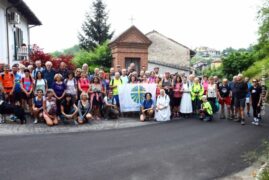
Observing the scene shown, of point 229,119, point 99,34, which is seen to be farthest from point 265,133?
point 99,34

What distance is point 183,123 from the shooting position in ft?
42.6

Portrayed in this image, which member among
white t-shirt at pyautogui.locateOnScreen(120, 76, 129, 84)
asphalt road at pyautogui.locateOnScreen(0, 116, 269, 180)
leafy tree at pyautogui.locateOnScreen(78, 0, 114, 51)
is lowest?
asphalt road at pyautogui.locateOnScreen(0, 116, 269, 180)

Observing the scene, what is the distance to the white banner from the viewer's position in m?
14.3

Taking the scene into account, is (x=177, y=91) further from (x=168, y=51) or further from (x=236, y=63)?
(x=236, y=63)

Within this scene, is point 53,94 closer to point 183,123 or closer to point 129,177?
point 183,123

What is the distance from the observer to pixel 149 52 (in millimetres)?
42844

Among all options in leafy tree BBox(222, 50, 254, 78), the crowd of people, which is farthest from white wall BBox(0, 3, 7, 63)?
leafy tree BBox(222, 50, 254, 78)

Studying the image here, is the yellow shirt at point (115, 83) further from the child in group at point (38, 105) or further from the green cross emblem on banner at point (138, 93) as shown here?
the child in group at point (38, 105)

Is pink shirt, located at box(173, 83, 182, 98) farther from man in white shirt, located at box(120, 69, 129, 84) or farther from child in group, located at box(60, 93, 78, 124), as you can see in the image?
child in group, located at box(60, 93, 78, 124)

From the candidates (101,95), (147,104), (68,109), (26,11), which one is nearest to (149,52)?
(26,11)

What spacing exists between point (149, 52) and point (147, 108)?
29412 mm

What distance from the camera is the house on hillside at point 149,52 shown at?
29859 millimetres

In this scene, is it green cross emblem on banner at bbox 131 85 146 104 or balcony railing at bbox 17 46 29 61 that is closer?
green cross emblem on banner at bbox 131 85 146 104

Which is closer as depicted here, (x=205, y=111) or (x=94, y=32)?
(x=205, y=111)
